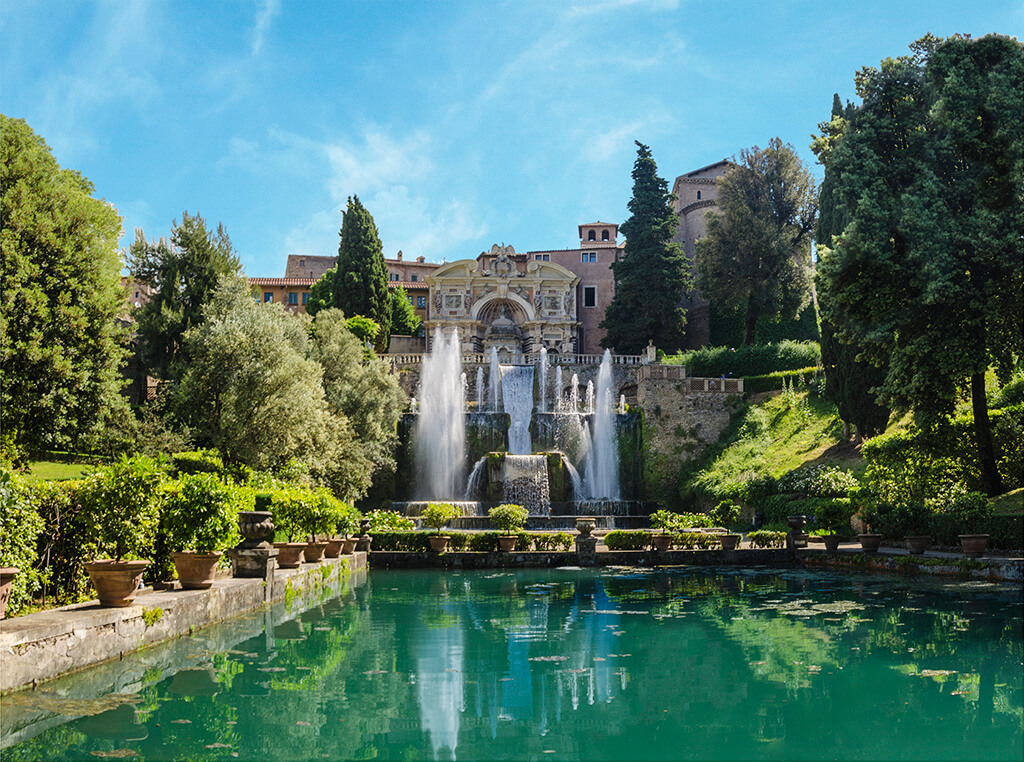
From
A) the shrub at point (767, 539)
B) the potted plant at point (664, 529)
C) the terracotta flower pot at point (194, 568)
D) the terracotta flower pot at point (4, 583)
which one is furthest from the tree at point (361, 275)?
the terracotta flower pot at point (4, 583)

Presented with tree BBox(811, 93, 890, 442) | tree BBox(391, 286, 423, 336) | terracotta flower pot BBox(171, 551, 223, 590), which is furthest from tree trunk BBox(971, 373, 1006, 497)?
tree BBox(391, 286, 423, 336)

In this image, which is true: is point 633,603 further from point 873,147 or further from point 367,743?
point 873,147

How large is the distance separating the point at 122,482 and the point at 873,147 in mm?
16128

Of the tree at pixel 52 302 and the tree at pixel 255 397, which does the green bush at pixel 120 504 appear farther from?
the tree at pixel 52 302

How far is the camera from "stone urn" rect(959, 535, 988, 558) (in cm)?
1395

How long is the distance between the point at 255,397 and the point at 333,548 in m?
5.82

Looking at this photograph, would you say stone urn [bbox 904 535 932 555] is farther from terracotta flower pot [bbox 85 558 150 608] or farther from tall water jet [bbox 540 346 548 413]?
tall water jet [bbox 540 346 548 413]

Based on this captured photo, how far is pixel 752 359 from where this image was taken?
36938mm

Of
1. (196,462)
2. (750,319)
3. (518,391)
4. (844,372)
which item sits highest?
(750,319)

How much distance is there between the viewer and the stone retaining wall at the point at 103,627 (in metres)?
5.62

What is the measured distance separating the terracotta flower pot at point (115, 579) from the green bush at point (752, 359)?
2985 cm

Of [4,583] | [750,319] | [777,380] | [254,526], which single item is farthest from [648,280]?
[4,583]

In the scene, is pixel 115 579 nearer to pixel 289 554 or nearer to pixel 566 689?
pixel 566 689

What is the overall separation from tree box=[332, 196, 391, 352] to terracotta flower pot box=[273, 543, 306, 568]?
1190 inches
